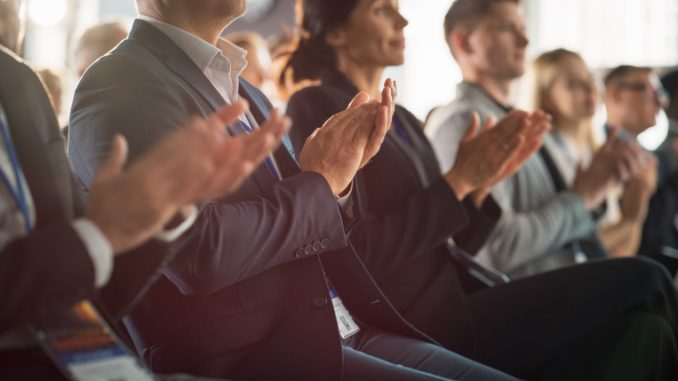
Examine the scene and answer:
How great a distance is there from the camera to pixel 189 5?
1353 millimetres

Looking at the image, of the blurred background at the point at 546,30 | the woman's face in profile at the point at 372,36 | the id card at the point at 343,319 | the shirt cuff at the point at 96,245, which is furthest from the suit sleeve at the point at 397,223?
the blurred background at the point at 546,30

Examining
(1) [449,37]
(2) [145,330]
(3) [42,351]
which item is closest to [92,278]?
(3) [42,351]

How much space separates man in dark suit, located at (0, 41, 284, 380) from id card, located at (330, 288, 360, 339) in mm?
558

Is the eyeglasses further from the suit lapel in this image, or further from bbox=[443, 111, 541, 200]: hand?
the suit lapel

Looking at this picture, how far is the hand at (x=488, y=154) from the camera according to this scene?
1796 millimetres

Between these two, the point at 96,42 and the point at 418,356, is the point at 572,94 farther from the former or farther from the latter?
the point at 418,356

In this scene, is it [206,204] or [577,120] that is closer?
[206,204]

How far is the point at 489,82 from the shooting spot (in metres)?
2.66

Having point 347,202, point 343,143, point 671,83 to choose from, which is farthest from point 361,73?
point 671,83

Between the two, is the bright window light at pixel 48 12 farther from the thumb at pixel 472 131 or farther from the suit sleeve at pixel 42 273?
the suit sleeve at pixel 42 273

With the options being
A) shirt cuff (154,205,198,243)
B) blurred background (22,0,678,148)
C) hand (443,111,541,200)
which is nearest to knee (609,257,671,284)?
hand (443,111,541,200)

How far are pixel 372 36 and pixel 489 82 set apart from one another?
768 millimetres

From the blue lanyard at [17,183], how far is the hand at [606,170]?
2.02m

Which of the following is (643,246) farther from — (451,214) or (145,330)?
(145,330)
